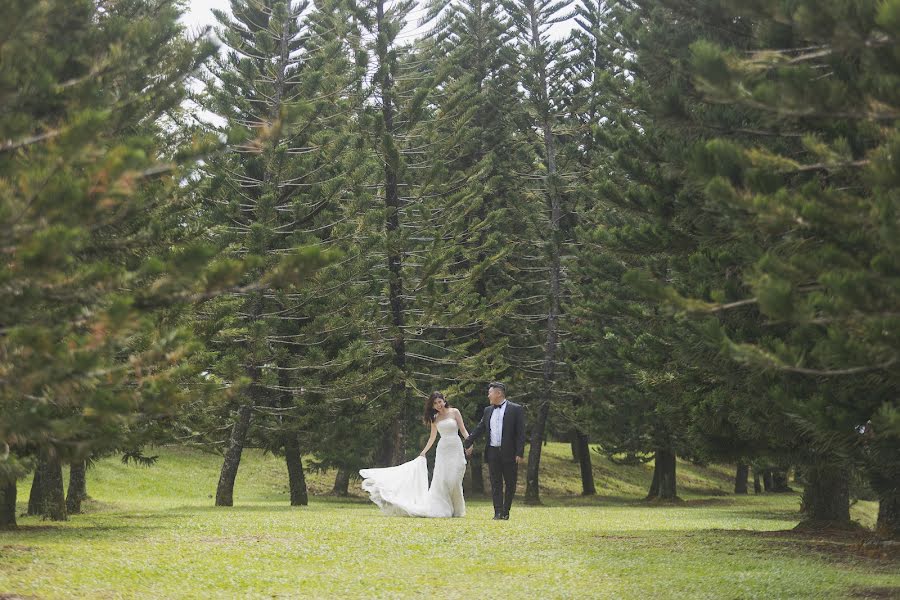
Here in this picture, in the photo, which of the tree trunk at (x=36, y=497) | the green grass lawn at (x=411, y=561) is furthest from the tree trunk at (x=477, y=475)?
the green grass lawn at (x=411, y=561)

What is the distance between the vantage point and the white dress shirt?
12.9 meters

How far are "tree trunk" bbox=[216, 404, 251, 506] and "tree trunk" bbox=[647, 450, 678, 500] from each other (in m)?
13.1

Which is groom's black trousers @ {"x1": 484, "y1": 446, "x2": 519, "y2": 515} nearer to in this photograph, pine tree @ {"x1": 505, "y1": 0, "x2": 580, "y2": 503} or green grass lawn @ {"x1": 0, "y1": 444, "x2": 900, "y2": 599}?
green grass lawn @ {"x1": 0, "y1": 444, "x2": 900, "y2": 599}

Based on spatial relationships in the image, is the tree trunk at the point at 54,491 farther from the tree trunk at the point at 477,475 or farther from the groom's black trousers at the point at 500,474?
the tree trunk at the point at 477,475

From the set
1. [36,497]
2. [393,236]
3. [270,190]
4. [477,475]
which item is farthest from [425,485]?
[477,475]

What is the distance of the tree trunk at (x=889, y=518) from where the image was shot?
10.9 metres

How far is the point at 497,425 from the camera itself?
13.0 meters

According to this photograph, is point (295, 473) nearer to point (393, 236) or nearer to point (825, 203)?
point (393, 236)

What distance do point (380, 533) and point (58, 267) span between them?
5.87 m

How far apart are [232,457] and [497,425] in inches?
343

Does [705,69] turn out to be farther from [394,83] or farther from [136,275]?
[394,83]

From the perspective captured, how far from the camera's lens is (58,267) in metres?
5.52

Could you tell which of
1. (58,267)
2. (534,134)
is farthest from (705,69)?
(534,134)

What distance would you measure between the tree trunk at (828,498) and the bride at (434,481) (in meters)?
4.49
